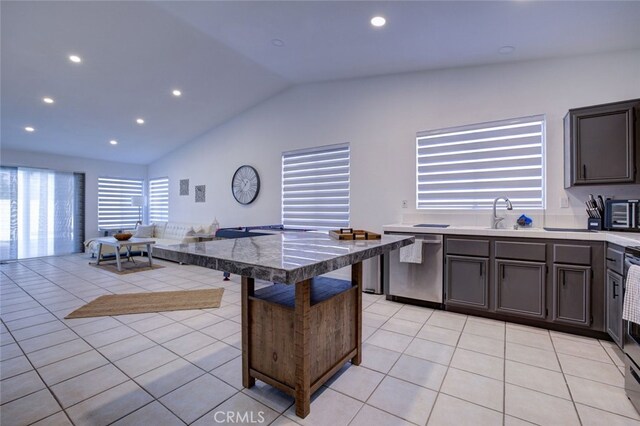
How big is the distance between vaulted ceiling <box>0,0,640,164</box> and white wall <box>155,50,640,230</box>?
181 mm

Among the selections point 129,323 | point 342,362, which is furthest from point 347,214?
point 129,323

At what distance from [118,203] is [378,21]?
816cm

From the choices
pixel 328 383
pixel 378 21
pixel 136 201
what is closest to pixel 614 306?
pixel 328 383

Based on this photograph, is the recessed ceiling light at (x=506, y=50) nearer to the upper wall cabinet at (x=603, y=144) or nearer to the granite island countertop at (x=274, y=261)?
the upper wall cabinet at (x=603, y=144)

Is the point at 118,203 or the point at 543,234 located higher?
the point at 118,203

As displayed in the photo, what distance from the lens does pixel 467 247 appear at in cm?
316

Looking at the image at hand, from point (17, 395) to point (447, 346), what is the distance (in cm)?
Answer: 307

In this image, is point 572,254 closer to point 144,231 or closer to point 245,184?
point 245,184

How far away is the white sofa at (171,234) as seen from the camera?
610 centimetres

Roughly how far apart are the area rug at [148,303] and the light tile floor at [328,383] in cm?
18

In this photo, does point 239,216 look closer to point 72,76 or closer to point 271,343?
point 72,76

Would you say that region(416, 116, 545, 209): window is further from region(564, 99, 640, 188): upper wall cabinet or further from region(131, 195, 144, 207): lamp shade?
region(131, 195, 144, 207): lamp shade

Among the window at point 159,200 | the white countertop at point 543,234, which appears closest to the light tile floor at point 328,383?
the white countertop at point 543,234

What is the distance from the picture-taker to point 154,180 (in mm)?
8273
